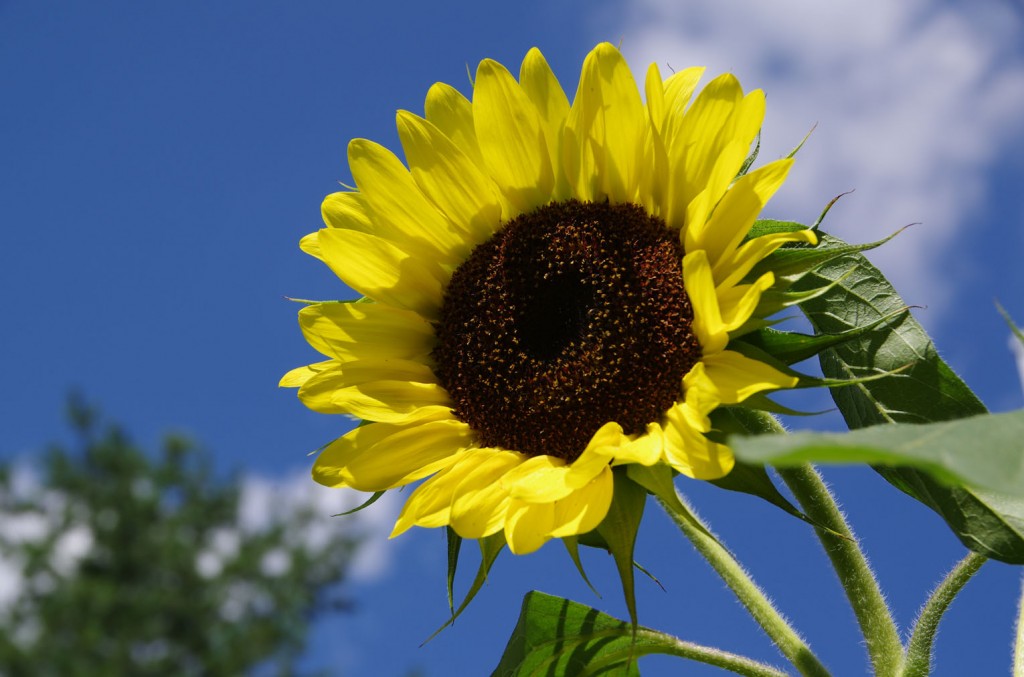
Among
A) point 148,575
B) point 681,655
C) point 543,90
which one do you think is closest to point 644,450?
point 681,655

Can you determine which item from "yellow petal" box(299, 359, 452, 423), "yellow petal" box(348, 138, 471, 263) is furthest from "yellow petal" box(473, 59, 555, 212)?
"yellow petal" box(299, 359, 452, 423)

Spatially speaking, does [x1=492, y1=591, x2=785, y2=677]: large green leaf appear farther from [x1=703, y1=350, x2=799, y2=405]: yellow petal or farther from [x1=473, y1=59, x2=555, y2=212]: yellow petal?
[x1=473, y1=59, x2=555, y2=212]: yellow petal

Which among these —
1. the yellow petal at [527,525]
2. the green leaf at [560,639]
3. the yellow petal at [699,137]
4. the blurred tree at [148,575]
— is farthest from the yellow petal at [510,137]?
the blurred tree at [148,575]

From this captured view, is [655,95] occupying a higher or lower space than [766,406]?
higher

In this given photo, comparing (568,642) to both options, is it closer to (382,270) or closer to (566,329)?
(566,329)

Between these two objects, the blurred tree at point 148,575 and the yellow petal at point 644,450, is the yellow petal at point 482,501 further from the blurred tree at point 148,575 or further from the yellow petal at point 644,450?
the blurred tree at point 148,575
